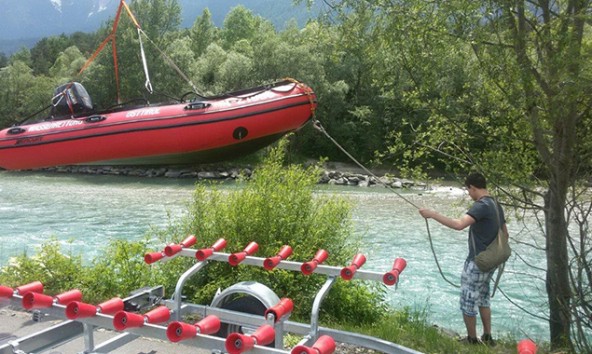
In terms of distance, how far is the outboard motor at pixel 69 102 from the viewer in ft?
29.7

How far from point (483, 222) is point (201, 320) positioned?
2.26m

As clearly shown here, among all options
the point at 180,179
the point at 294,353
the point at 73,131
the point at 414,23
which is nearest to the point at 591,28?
the point at 414,23

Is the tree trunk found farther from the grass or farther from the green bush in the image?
the green bush

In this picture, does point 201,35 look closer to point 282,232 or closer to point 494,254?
point 282,232

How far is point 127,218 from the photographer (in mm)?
12594

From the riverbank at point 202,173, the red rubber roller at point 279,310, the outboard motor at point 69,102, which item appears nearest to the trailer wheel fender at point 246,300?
the red rubber roller at point 279,310

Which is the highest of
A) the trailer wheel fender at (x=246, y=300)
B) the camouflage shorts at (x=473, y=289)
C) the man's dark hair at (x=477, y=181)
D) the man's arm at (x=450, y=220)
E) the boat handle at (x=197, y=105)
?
the boat handle at (x=197, y=105)

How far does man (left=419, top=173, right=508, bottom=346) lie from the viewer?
13.2 ft

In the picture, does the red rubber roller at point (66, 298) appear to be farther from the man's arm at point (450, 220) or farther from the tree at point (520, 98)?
the tree at point (520, 98)

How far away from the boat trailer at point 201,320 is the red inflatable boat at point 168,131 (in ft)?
14.9

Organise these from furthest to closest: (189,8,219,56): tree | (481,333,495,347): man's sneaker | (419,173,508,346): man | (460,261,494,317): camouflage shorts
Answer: (189,8,219,56): tree < (481,333,495,347): man's sneaker < (460,261,494,317): camouflage shorts < (419,173,508,346): man

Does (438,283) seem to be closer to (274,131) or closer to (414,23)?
(274,131)

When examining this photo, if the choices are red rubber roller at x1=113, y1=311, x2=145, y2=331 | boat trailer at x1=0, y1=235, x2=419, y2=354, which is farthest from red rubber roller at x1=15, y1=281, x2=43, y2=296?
red rubber roller at x1=113, y1=311, x2=145, y2=331

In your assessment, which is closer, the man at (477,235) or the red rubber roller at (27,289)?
the red rubber roller at (27,289)
